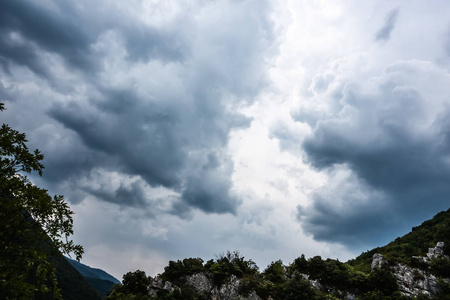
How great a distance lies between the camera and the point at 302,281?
32594mm

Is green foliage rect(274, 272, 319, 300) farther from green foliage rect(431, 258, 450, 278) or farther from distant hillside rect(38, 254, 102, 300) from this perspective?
distant hillside rect(38, 254, 102, 300)

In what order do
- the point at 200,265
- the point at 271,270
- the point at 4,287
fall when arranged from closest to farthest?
the point at 4,287
the point at 200,265
the point at 271,270

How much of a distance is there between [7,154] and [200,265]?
123ft

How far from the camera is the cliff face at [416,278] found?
1347 inches

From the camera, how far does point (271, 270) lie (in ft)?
148

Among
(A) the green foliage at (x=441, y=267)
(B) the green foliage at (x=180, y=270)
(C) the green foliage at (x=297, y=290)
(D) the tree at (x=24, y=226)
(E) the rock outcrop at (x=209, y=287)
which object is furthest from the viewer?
(B) the green foliage at (x=180, y=270)

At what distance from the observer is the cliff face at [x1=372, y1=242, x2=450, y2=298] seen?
34219mm

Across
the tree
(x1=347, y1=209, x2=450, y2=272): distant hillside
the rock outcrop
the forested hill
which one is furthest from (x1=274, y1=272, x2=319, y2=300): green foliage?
the tree

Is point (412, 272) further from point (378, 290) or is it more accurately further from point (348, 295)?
point (348, 295)

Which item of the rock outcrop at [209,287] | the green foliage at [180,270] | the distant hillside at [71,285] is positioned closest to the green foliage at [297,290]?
the rock outcrop at [209,287]

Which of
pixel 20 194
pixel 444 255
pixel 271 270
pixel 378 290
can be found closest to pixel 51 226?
pixel 20 194

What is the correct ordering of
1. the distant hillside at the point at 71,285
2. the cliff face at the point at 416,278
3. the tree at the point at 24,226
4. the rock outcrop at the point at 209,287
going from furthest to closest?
the distant hillside at the point at 71,285, the rock outcrop at the point at 209,287, the cliff face at the point at 416,278, the tree at the point at 24,226

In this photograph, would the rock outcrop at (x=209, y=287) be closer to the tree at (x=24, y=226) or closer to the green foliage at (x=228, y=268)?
the green foliage at (x=228, y=268)

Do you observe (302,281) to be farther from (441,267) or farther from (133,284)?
(133,284)
